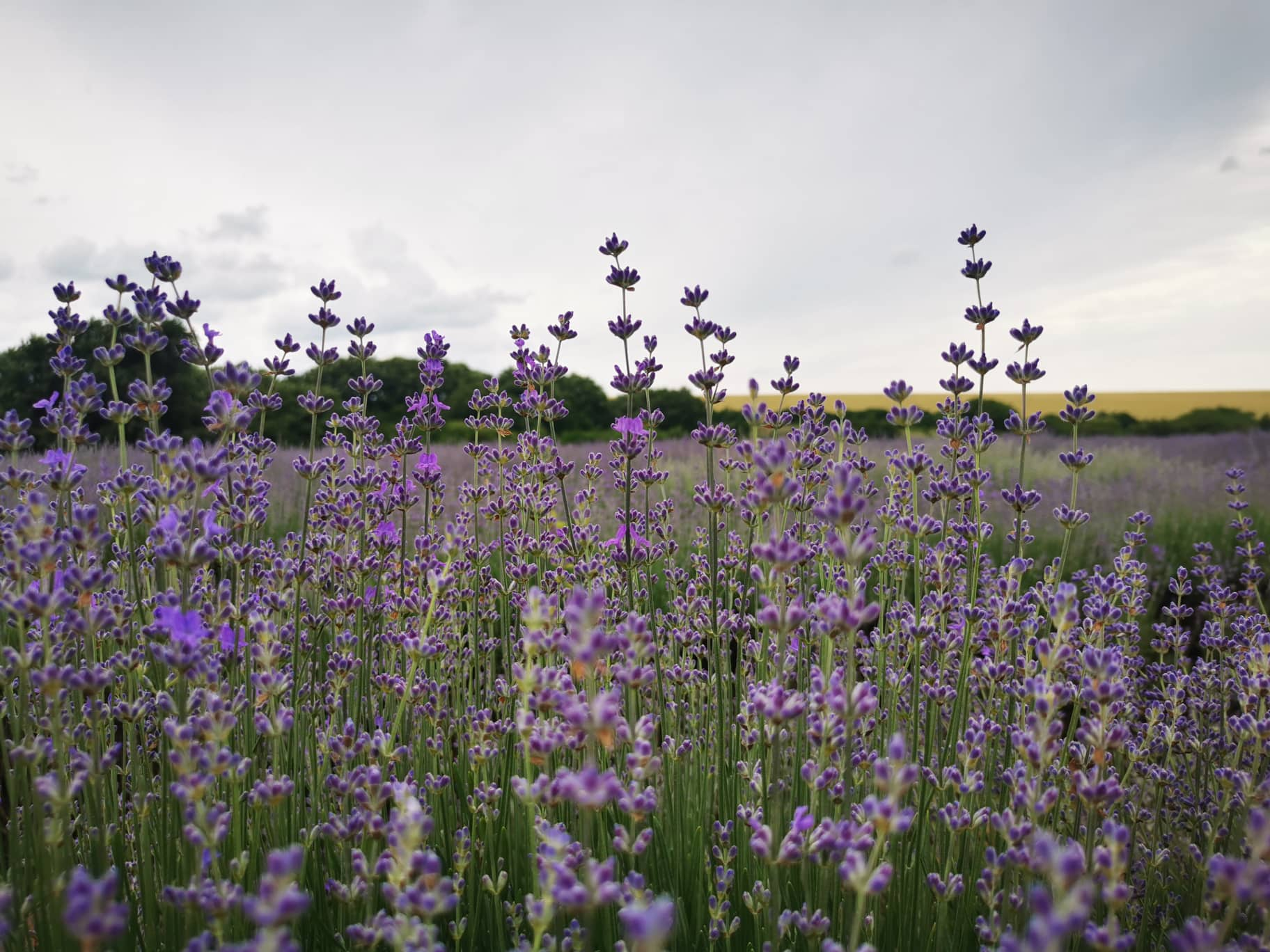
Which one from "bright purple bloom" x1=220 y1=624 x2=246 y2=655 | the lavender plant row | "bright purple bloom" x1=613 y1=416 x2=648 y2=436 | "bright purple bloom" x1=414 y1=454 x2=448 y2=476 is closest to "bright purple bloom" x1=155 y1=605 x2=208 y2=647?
the lavender plant row

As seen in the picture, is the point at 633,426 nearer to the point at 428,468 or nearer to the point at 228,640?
the point at 428,468

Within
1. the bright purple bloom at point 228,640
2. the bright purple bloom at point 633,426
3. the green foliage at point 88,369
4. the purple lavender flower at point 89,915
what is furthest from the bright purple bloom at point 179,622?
the green foliage at point 88,369

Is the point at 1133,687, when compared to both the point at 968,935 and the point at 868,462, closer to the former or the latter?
the point at 868,462

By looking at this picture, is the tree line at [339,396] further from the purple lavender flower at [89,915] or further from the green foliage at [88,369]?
the purple lavender flower at [89,915]

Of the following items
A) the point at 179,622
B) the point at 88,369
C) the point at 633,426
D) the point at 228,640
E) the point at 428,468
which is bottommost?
the point at 228,640

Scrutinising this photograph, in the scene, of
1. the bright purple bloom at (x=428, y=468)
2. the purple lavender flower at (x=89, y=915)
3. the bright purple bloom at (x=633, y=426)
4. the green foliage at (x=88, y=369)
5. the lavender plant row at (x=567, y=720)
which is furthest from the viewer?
the green foliage at (x=88, y=369)

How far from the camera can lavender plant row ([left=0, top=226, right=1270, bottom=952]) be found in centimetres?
133

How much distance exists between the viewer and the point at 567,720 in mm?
1354

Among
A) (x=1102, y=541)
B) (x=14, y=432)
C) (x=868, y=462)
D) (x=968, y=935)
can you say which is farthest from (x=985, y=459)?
(x=14, y=432)

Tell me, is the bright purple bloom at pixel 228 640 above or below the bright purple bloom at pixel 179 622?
below

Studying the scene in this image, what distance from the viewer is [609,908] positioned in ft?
6.11

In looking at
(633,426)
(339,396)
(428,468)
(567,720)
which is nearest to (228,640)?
(428,468)

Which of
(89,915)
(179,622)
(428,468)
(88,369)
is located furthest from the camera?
(88,369)

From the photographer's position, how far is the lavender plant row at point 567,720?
1.33 meters
